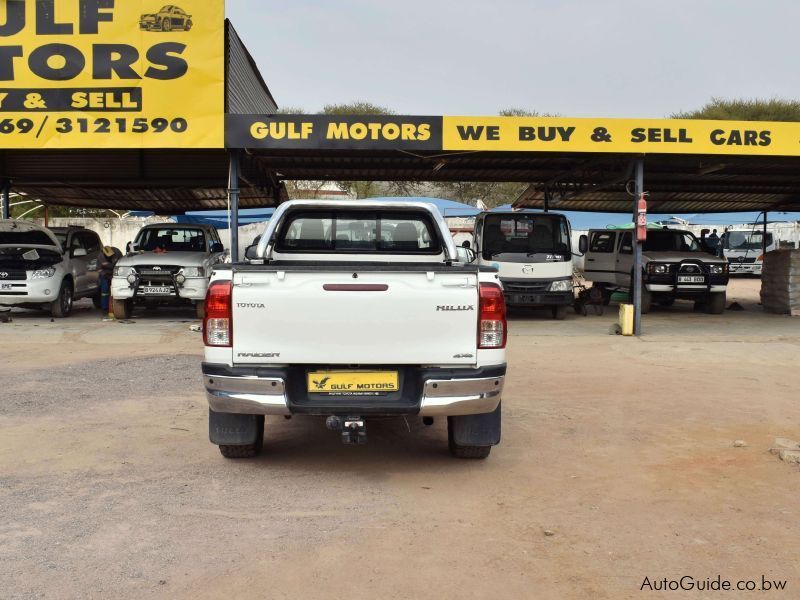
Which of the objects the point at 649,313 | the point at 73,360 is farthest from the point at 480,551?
the point at 649,313

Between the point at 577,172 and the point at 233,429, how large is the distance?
12431 millimetres

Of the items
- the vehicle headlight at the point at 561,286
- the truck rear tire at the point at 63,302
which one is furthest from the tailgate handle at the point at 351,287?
the truck rear tire at the point at 63,302

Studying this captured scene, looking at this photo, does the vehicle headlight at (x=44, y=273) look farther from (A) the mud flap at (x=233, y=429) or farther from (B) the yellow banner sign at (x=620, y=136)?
(A) the mud flap at (x=233, y=429)

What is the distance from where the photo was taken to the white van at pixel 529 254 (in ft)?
47.4

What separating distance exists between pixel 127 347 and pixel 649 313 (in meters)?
10.9

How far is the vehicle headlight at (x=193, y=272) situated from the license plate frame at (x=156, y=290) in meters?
0.40

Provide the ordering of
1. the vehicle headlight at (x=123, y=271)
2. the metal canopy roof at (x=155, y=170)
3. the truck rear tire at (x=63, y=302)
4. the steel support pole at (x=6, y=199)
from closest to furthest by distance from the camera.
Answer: the vehicle headlight at (x=123, y=271) → the metal canopy roof at (x=155, y=170) → the truck rear tire at (x=63, y=302) → the steel support pole at (x=6, y=199)

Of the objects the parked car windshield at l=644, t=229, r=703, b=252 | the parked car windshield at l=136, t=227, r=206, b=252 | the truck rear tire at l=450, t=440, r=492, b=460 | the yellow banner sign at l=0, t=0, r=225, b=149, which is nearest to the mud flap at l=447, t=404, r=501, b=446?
the truck rear tire at l=450, t=440, r=492, b=460

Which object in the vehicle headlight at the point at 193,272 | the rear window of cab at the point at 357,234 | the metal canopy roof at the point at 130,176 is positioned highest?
the metal canopy roof at the point at 130,176

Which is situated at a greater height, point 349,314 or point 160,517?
point 349,314

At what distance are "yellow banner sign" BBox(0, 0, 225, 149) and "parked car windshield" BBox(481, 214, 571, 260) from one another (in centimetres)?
570

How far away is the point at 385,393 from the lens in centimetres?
464

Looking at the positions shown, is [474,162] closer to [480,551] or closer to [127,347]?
[127,347]

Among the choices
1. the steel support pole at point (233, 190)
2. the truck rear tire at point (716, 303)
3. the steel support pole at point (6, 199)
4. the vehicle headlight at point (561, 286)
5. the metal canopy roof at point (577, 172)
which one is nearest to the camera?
the steel support pole at point (233, 190)
